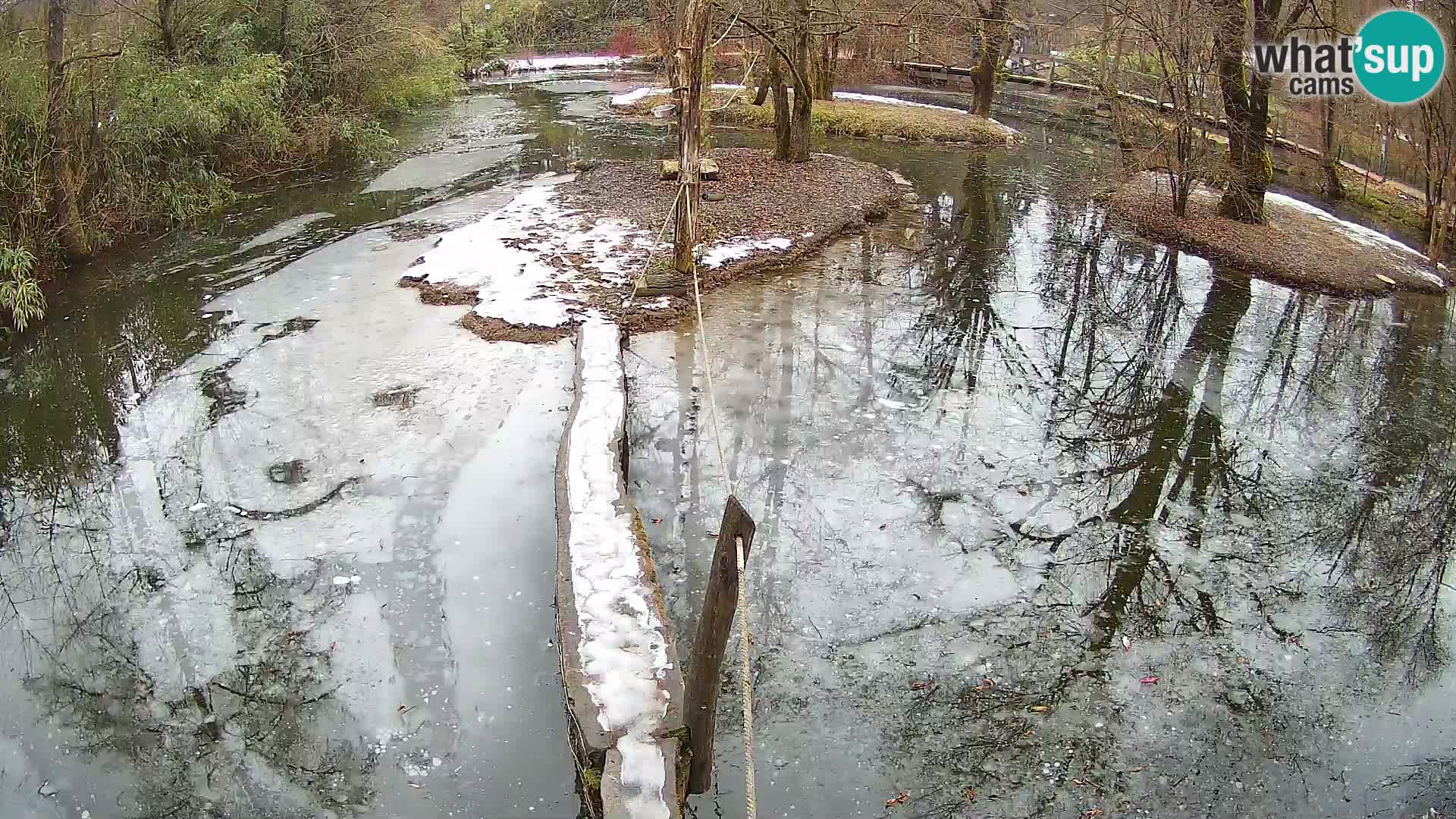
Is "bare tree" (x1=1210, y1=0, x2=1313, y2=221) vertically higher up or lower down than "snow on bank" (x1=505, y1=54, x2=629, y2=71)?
lower down

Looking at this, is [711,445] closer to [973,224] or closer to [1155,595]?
[1155,595]

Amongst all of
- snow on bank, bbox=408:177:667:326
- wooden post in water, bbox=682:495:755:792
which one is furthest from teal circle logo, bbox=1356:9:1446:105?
wooden post in water, bbox=682:495:755:792

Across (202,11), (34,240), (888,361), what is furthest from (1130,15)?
(202,11)

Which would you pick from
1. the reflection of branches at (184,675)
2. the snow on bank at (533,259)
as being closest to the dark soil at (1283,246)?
the snow on bank at (533,259)

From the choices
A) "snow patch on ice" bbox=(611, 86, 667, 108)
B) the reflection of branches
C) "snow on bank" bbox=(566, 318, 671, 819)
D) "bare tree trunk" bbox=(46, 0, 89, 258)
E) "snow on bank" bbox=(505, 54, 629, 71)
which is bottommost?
the reflection of branches

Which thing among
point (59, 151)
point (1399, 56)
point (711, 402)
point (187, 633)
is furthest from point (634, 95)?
point (187, 633)

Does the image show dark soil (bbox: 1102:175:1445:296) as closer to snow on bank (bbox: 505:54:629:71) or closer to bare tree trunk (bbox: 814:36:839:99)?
bare tree trunk (bbox: 814:36:839:99)

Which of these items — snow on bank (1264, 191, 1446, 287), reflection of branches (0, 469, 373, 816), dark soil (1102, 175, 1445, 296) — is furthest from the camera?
snow on bank (1264, 191, 1446, 287)
